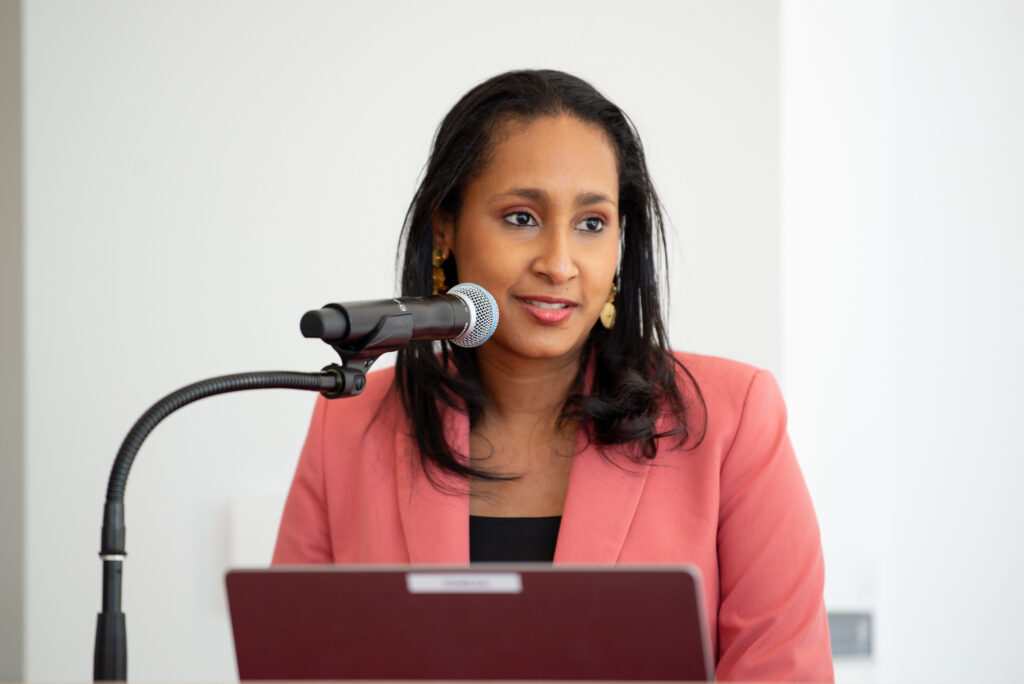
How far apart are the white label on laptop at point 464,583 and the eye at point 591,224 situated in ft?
3.27

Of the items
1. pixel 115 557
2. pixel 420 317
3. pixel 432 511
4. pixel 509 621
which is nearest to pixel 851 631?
pixel 432 511

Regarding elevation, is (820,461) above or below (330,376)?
below

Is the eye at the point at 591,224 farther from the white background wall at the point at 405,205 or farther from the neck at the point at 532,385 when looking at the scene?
the white background wall at the point at 405,205

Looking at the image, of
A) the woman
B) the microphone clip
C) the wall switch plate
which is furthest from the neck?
the wall switch plate

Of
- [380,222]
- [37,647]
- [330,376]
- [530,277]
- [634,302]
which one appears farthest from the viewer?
[380,222]

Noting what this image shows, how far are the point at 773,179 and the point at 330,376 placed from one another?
2018 millimetres

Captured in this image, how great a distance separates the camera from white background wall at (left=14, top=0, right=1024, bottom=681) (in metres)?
2.60

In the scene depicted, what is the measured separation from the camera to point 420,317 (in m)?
1.19

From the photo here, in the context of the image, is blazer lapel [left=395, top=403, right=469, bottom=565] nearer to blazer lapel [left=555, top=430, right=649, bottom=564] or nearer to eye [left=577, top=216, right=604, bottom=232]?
blazer lapel [left=555, top=430, right=649, bottom=564]

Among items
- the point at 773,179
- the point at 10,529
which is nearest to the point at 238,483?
the point at 10,529

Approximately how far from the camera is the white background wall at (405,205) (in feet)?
8.54

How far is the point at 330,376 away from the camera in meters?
1.09

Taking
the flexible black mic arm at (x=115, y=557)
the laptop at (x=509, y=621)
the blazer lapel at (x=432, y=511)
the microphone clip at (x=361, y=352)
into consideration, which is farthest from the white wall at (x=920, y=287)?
the flexible black mic arm at (x=115, y=557)

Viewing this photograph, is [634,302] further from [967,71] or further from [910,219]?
[967,71]
